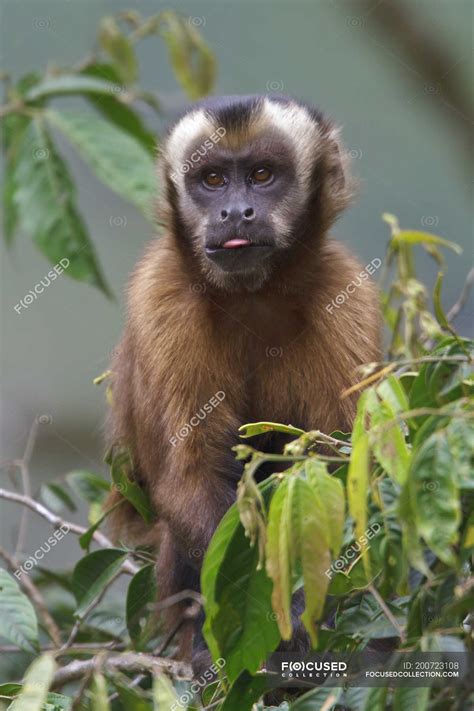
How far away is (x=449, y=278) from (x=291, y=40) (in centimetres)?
246

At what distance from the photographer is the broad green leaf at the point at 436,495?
2.09 metres

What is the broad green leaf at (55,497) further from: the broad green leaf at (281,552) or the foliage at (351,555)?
the broad green leaf at (281,552)

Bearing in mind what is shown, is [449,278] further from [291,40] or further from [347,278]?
[347,278]

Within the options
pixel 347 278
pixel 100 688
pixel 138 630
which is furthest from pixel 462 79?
pixel 100 688

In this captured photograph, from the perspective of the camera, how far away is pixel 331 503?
7.30 ft

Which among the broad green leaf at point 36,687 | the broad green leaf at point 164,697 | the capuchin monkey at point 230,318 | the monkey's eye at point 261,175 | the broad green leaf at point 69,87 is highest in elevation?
the broad green leaf at point 69,87

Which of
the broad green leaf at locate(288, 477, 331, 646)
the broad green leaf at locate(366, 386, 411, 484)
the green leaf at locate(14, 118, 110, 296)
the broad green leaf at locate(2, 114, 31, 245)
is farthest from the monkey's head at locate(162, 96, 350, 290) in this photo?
the broad green leaf at locate(288, 477, 331, 646)

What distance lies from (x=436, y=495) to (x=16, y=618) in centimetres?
153

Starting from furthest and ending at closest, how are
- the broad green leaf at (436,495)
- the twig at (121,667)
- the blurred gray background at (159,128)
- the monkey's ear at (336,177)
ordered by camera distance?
the blurred gray background at (159,128) → the monkey's ear at (336,177) → the twig at (121,667) → the broad green leaf at (436,495)

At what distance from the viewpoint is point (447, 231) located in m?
9.02

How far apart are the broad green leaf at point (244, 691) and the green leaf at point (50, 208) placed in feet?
7.53

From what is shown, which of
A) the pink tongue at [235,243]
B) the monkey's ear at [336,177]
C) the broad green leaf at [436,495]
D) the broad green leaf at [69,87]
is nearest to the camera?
the broad green leaf at [436,495]

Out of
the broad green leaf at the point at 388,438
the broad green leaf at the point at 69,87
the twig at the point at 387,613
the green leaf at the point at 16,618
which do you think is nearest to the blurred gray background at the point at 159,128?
the broad green leaf at the point at 69,87

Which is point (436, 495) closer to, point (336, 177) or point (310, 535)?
point (310, 535)
